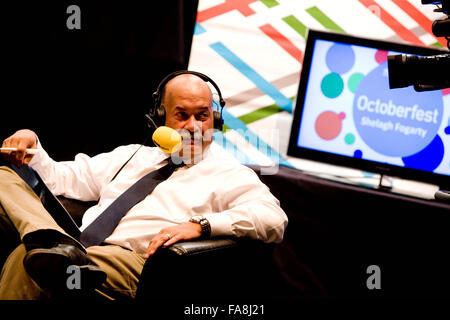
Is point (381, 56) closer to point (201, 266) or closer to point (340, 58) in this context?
point (340, 58)

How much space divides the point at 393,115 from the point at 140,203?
57.6 inches

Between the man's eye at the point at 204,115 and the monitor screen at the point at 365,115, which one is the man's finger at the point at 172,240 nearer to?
the man's eye at the point at 204,115

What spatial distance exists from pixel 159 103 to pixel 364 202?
44.2 inches

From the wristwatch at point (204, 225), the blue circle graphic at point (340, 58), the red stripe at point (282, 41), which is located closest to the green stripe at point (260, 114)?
the red stripe at point (282, 41)

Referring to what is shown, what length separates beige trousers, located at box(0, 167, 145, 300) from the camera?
132cm

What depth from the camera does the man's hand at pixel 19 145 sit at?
1.71m

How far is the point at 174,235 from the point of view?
1437 mm

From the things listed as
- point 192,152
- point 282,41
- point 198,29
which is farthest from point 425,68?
point 198,29

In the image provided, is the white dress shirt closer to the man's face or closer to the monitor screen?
the man's face

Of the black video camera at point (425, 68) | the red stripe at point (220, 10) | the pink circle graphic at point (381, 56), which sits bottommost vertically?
the black video camera at point (425, 68)

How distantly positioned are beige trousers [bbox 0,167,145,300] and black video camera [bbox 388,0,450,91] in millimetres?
1162

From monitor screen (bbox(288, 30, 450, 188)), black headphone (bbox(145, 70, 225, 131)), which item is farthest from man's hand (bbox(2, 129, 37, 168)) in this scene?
monitor screen (bbox(288, 30, 450, 188))
